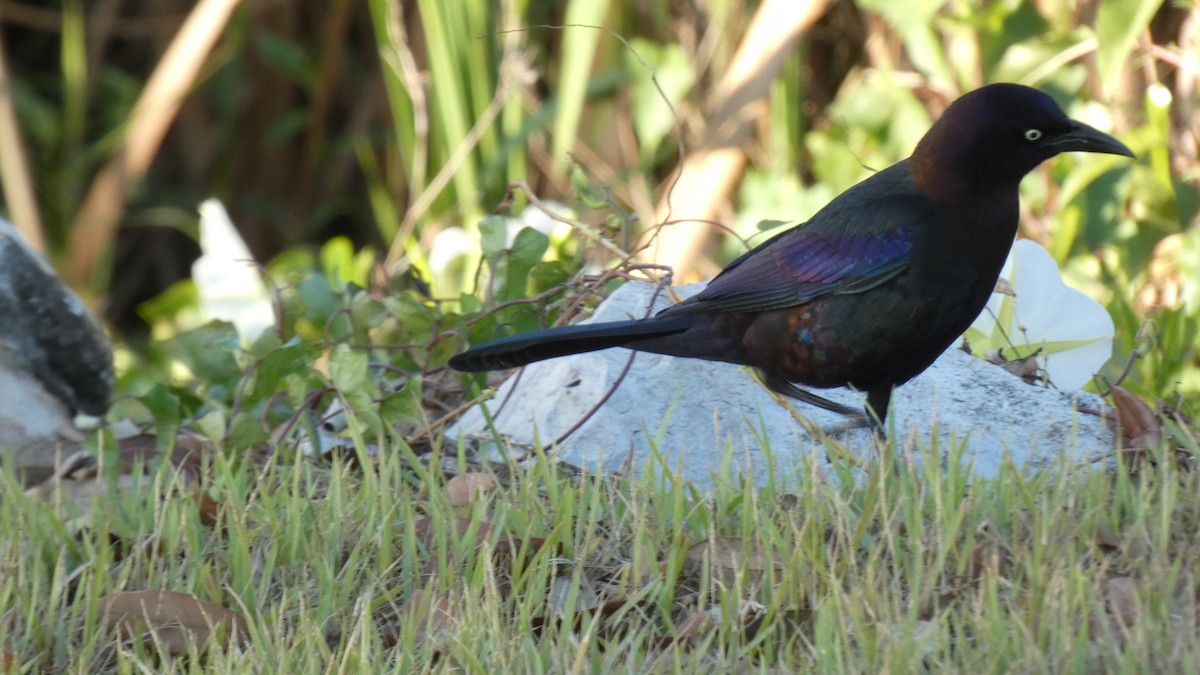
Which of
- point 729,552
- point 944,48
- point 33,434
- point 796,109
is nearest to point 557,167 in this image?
point 796,109

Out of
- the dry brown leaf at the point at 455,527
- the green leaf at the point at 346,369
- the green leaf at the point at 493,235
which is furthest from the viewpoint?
the green leaf at the point at 493,235

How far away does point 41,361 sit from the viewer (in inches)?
132

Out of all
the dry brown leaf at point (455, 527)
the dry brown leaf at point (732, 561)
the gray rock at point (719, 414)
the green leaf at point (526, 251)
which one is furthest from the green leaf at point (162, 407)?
the dry brown leaf at point (732, 561)

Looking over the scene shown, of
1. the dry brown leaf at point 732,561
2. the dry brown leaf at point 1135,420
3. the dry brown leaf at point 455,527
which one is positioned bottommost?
the dry brown leaf at point 732,561

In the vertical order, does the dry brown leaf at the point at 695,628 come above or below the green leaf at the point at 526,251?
below

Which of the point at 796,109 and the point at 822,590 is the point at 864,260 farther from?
the point at 796,109

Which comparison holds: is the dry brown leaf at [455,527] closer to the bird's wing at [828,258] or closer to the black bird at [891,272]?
the black bird at [891,272]

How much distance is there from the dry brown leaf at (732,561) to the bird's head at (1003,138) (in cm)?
79

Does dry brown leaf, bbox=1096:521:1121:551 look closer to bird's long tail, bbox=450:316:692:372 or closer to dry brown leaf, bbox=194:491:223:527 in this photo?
bird's long tail, bbox=450:316:692:372

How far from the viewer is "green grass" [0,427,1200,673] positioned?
77.2 inches

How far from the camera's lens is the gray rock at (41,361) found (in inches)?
127

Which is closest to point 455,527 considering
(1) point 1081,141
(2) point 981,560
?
(2) point 981,560

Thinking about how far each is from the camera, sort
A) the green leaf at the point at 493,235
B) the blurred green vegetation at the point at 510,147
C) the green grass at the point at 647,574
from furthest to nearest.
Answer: the blurred green vegetation at the point at 510,147 < the green leaf at the point at 493,235 < the green grass at the point at 647,574

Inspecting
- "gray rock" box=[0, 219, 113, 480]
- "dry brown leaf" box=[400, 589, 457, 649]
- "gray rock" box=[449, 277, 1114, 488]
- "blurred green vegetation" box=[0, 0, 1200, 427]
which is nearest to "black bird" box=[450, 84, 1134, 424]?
"gray rock" box=[449, 277, 1114, 488]
